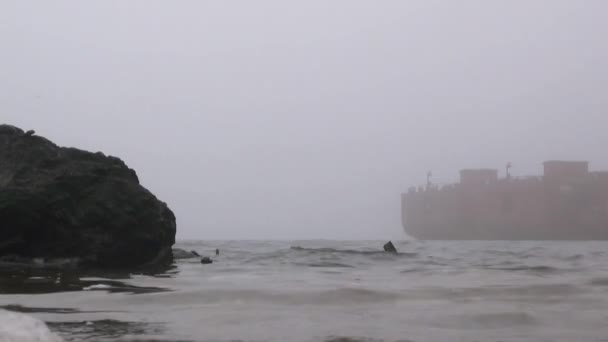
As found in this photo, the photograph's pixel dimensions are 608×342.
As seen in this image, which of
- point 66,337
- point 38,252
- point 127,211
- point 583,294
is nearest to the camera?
point 66,337

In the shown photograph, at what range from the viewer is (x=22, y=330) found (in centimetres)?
320

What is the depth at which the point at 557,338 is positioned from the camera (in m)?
Result: 3.83

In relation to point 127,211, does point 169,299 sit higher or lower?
lower

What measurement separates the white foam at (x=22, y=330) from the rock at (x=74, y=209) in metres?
6.72

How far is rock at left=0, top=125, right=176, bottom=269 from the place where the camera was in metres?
9.70

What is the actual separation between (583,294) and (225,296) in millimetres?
3671

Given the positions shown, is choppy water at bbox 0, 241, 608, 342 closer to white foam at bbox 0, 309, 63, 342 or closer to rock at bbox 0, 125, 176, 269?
white foam at bbox 0, 309, 63, 342

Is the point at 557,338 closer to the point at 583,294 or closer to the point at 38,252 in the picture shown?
the point at 583,294

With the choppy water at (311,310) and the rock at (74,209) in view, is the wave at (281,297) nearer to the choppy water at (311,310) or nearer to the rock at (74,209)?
the choppy water at (311,310)

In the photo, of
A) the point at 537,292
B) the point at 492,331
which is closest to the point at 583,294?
the point at 537,292

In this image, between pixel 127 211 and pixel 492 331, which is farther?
pixel 127 211

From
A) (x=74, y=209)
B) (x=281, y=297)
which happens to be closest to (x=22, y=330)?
(x=281, y=297)

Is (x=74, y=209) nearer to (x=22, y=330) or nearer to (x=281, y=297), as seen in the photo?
(x=281, y=297)

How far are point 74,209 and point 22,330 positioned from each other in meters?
7.38
